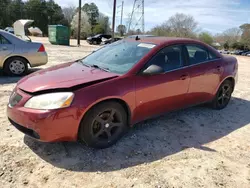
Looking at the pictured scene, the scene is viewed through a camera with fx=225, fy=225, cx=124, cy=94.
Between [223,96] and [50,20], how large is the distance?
62.1 m

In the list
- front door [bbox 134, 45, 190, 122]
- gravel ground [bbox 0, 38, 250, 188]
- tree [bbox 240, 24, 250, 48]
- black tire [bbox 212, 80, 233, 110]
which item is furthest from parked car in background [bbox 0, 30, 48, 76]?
tree [bbox 240, 24, 250, 48]

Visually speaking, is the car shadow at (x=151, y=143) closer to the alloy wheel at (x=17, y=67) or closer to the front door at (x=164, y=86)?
the front door at (x=164, y=86)

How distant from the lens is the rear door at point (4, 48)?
21.3 ft

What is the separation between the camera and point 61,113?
2.62 m

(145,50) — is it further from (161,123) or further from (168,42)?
(161,123)

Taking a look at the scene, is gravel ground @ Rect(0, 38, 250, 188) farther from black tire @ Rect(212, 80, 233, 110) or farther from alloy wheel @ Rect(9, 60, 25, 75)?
alloy wheel @ Rect(9, 60, 25, 75)

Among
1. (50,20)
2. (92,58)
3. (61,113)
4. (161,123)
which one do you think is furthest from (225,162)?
(50,20)

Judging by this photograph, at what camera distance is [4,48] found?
6516mm

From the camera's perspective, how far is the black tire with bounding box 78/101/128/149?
2.88 meters

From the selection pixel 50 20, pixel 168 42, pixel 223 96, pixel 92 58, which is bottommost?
A: pixel 223 96

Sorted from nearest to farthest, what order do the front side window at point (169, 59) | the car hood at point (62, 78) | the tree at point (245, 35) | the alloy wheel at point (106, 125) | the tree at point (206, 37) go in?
the car hood at point (62, 78), the alloy wheel at point (106, 125), the front side window at point (169, 59), the tree at point (206, 37), the tree at point (245, 35)

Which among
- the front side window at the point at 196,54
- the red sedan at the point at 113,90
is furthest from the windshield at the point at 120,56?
the front side window at the point at 196,54

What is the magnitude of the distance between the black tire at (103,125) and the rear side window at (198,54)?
1742 mm

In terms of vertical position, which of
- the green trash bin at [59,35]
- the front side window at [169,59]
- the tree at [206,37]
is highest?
the tree at [206,37]
